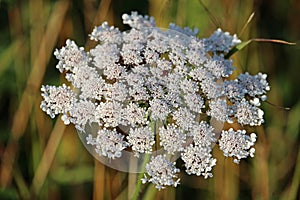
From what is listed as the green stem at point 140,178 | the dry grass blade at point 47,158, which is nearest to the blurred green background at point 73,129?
the dry grass blade at point 47,158

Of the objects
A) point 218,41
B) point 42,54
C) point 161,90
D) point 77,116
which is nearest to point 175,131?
point 161,90

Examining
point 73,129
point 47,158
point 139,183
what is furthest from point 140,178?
point 73,129

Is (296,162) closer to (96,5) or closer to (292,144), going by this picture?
(292,144)

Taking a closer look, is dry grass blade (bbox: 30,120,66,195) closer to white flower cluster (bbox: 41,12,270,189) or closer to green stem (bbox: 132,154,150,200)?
white flower cluster (bbox: 41,12,270,189)

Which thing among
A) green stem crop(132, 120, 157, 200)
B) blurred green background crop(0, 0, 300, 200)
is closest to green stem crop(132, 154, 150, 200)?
green stem crop(132, 120, 157, 200)

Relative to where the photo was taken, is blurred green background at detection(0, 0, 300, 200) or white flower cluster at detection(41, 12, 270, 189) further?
blurred green background at detection(0, 0, 300, 200)

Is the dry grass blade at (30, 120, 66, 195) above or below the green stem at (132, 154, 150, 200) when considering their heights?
above
